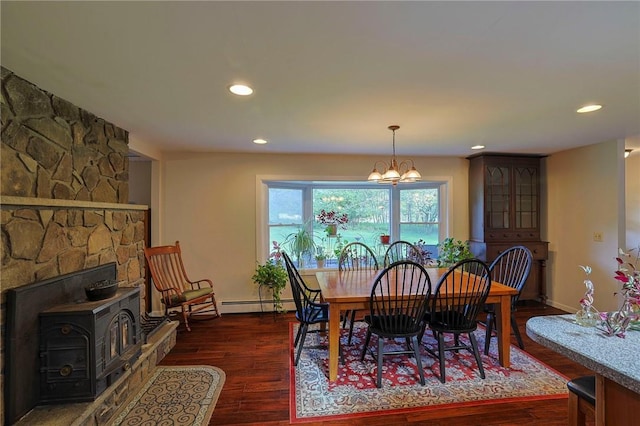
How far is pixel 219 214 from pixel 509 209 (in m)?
4.31

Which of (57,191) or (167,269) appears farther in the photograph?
(167,269)

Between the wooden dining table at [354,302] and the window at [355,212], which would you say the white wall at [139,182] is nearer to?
the window at [355,212]

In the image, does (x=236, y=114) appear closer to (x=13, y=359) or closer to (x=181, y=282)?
(x=13, y=359)

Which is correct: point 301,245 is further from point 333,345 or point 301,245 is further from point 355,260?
point 333,345

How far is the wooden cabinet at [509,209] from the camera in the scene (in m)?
4.41

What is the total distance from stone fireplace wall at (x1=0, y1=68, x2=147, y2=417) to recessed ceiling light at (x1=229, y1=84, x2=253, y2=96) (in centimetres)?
132

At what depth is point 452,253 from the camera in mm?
4418

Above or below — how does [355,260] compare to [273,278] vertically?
above

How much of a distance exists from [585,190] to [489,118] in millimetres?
2454

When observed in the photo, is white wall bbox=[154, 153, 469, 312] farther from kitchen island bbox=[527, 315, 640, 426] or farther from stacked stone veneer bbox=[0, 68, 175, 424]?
kitchen island bbox=[527, 315, 640, 426]

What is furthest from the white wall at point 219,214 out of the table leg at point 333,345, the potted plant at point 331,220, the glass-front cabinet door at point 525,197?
the glass-front cabinet door at point 525,197

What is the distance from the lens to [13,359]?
5.57ft

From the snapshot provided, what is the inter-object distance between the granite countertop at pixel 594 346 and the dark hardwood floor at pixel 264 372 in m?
1.01

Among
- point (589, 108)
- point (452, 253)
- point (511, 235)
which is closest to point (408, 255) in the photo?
point (452, 253)
